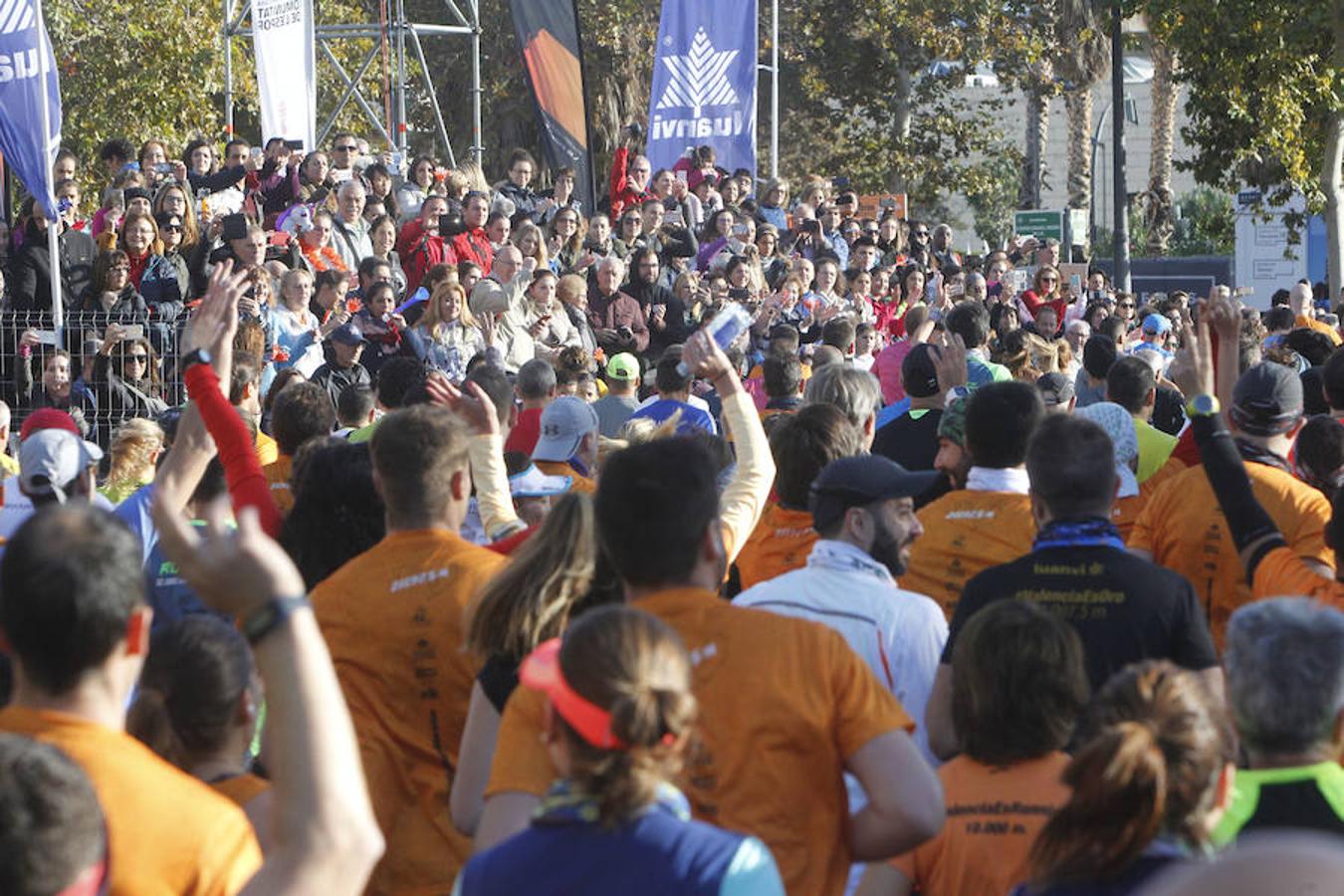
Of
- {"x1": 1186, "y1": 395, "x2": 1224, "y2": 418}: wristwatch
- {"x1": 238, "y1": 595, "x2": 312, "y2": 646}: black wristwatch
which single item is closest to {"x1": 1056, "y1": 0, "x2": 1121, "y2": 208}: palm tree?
{"x1": 1186, "y1": 395, "x2": 1224, "y2": 418}: wristwatch

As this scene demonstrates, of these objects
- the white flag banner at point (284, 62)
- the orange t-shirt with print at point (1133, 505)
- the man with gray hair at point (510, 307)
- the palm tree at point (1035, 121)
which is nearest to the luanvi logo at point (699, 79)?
the white flag banner at point (284, 62)

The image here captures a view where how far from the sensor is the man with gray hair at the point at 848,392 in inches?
274

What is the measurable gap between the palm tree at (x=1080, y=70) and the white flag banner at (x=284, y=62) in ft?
69.1

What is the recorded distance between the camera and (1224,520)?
587 cm

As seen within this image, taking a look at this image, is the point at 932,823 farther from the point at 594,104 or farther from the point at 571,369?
the point at 594,104

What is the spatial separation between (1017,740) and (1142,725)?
74 centimetres

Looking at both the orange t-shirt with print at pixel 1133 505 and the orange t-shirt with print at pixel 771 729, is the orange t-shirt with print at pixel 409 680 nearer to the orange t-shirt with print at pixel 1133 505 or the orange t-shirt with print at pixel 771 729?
the orange t-shirt with print at pixel 771 729

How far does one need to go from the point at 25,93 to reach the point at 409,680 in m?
9.03

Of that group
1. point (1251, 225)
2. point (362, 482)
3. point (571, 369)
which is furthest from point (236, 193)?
point (1251, 225)

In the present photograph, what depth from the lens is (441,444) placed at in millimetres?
4465

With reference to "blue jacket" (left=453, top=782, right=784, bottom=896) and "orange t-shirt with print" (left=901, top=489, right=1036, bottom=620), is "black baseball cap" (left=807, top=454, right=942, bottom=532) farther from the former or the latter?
"blue jacket" (left=453, top=782, right=784, bottom=896)

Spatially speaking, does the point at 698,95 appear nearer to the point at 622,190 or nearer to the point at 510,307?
the point at 622,190

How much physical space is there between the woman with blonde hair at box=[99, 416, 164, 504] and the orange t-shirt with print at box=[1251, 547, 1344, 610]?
418 cm

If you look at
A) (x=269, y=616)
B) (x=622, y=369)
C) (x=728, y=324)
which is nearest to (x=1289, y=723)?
(x=269, y=616)
